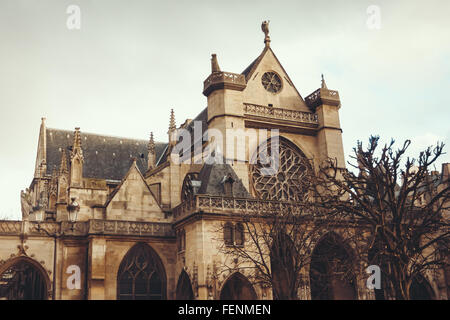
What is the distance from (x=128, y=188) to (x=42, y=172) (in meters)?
14.6

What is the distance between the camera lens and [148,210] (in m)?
29.8

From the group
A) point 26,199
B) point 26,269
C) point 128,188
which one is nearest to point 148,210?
point 128,188

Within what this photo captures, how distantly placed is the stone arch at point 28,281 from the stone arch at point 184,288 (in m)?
6.43

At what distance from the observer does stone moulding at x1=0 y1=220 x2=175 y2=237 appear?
26953 millimetres

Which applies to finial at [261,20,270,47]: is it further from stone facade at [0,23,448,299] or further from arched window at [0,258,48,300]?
arched window at [0,258,48,300]

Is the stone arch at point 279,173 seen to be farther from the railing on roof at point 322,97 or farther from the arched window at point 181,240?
the arched window at point 181,240

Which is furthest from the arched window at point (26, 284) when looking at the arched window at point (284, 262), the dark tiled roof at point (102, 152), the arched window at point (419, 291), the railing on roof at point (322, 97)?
the arched window at point (419, 291)

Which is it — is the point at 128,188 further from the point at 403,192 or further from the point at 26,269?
the point at 403,192

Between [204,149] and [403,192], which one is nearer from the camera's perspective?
[403,192]

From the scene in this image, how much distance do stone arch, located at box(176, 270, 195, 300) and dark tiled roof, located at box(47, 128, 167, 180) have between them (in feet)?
55.6

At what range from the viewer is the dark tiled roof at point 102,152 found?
42.8 metres

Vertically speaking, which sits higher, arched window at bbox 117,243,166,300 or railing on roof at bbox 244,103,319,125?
railing on roof at bbox 244,103,319,125

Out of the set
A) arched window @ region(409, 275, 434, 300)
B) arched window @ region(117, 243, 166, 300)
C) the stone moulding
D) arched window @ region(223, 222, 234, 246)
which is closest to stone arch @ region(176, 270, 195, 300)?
arched window @ region(117, 243, 166, 300)

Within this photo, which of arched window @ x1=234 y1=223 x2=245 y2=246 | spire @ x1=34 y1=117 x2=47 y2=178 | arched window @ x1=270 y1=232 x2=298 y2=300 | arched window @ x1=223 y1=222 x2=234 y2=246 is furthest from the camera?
spire @ x1=34 y1=117 x2=47 y2=178
